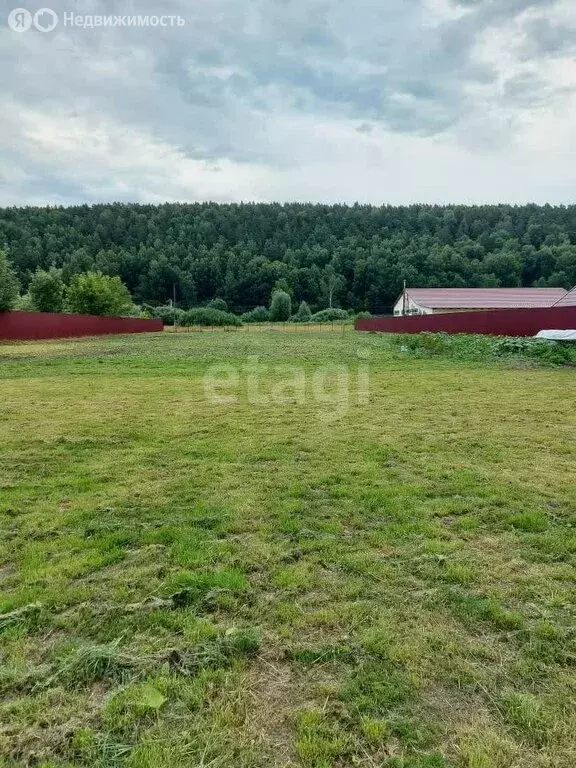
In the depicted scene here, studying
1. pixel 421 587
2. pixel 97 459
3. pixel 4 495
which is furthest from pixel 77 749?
pixel 97 459

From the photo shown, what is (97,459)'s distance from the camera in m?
5.14

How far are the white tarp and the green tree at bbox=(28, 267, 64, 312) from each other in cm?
3238

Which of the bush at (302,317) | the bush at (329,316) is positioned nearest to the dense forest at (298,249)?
the bush at (302,317)

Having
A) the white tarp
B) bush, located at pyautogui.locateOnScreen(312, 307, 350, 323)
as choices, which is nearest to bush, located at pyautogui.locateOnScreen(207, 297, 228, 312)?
bush, located at pyautogui.locateOnScreen(312, 307, 350, 323)

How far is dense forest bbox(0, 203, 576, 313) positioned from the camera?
70375 millimetres

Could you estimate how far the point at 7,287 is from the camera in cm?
2302

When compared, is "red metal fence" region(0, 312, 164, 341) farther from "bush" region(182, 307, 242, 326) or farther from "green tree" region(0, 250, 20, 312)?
"bush" region(182, 307, 242, 326)

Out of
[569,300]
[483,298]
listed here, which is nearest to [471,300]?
[483,298]

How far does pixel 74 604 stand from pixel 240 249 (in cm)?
8644

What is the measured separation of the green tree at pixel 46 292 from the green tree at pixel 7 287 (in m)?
10.4

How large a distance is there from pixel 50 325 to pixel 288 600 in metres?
27.6

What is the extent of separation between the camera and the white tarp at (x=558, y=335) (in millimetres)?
15367

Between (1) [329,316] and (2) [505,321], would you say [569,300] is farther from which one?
(1) [329,316]

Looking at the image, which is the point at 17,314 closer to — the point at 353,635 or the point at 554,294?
the point at 353,635
